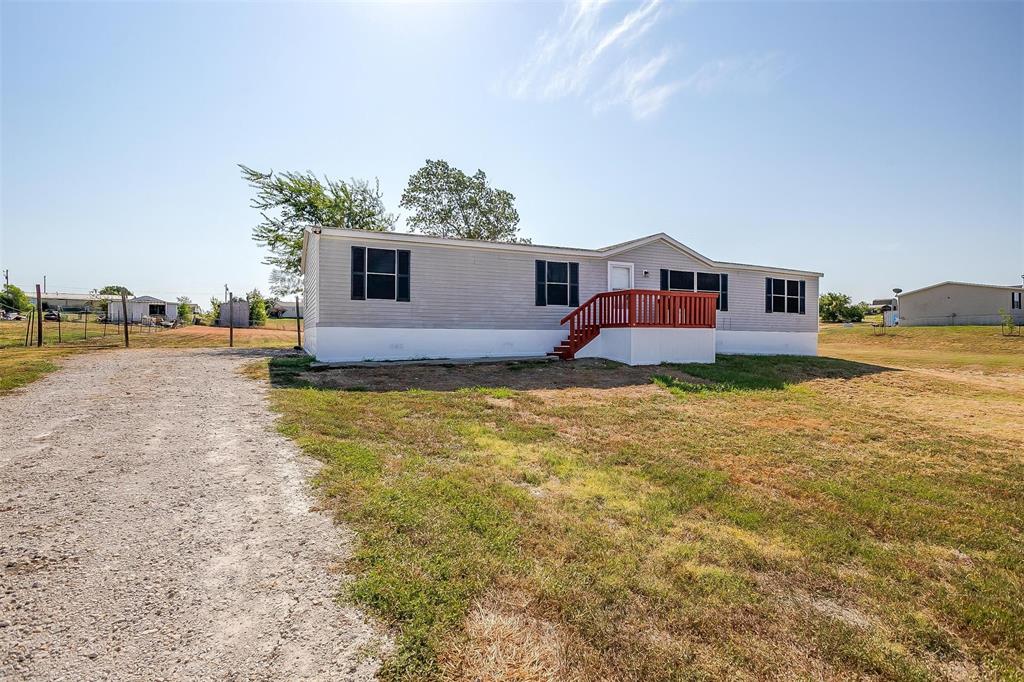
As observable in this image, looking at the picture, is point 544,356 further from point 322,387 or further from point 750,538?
point 750,538

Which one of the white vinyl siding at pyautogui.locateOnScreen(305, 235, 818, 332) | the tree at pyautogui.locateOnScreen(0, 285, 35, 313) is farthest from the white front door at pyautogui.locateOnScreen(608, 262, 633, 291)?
the tree at pyautogui.locateOnScreen(0, 285, 35, 313)

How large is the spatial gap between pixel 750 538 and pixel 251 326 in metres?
38.8

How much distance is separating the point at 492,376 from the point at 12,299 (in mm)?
65465

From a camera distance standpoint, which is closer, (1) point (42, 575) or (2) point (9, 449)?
(1) point (42, 575)

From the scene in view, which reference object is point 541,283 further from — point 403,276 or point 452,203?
point 452,203

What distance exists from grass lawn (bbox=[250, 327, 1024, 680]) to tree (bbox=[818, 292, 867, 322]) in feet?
153

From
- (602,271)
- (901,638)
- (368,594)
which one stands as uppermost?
(602,271)

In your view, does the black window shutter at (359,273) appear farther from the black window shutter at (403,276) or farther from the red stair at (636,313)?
the red stair at (636,313)

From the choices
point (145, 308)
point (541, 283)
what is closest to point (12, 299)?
point (145, 308)

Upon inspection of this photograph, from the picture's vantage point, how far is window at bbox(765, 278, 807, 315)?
1859 centimetres

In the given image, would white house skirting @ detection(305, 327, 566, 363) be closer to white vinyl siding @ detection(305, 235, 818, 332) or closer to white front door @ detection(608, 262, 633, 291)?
white vinyl siding @ detection(305, 235, 818, 332)

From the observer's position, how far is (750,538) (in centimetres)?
336

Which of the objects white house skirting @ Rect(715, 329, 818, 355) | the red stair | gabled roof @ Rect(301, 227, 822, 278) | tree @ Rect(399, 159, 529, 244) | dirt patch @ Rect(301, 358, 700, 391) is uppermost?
tree @ Rect(399, 159, 529, 244)

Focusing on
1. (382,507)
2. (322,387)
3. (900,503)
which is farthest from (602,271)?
(382,507)
